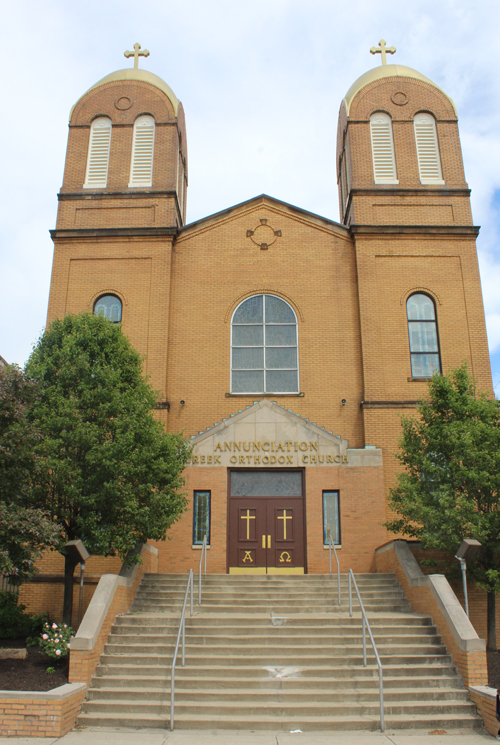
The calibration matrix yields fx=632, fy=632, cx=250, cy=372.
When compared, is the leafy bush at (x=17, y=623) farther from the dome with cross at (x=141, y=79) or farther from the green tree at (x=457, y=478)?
the dome with cross at (x=141, y=79)

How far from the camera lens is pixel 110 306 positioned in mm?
19031

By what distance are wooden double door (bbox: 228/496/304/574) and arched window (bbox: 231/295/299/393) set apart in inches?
137

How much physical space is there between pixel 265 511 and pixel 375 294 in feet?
23.6

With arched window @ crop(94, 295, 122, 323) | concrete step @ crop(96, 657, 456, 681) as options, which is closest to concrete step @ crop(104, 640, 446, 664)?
concrete step @ crop(96, 657, 456, 681)

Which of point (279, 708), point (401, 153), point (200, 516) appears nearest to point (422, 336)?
point (401, 153)

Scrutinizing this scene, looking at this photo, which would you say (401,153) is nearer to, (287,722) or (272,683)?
(272,683)

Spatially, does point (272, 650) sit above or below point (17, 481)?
below

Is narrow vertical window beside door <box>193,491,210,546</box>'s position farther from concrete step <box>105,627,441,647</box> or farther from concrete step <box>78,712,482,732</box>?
concrete step <box>78,712,482,732</box>

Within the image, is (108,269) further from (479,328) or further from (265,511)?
(479,328)

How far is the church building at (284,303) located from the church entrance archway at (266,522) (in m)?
0.04

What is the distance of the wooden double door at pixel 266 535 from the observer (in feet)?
51.6

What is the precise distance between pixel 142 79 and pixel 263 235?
731 cm

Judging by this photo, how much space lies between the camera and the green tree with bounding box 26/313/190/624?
12156 millimetres

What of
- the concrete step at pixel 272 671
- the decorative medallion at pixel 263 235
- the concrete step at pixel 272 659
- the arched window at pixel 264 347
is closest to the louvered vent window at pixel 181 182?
the decorative medallion at pixel 263 235
